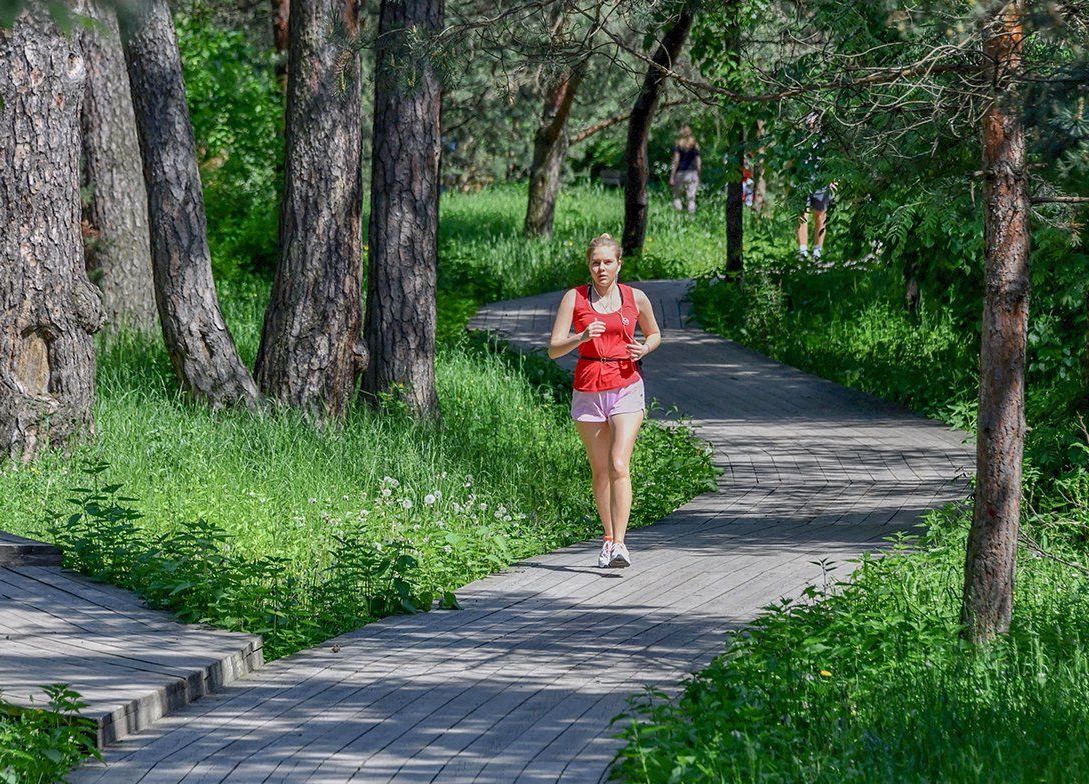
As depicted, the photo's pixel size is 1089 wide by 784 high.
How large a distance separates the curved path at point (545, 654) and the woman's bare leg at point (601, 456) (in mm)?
365

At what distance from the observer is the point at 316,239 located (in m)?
12.6

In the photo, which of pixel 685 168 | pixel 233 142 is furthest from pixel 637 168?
pixel 685 168

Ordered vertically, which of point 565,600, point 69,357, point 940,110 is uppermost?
point 940,110

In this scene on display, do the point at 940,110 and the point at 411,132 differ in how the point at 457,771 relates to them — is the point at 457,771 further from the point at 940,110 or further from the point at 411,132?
the point at 411,132

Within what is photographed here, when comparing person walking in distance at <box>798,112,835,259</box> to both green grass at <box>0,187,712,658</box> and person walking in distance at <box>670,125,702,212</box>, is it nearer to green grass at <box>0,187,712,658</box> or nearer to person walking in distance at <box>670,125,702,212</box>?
green grass at <box>0,187,712,658</box>

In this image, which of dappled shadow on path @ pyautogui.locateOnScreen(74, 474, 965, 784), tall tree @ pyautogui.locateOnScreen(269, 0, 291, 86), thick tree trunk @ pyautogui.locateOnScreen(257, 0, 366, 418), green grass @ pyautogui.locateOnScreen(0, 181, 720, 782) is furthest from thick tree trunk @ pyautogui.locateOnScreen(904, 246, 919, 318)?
tall tree @ pyautogui.locateOnScreen(269, 0, 291, 86)

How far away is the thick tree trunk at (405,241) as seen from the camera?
42.2 ft

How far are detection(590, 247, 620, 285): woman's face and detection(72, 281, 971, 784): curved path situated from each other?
1.71 metres

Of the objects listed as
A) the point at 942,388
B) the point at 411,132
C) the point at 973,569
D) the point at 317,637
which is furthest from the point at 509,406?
the point at 973,569

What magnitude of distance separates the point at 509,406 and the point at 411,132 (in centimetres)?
277

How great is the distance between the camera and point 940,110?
6781mm

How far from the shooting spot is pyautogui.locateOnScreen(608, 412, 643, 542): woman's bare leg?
8.80 metres

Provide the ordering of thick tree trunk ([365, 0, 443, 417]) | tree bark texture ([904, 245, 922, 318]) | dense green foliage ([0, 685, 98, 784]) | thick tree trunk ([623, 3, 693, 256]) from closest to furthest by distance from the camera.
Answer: dense green foliage ([0, 685, 98, 784])
thick tree trunk ([365, 0, 443, 417])
tree bark texture ([904, 245, 922, 318])
thick tree trunk ([623, 3, 693, 256])

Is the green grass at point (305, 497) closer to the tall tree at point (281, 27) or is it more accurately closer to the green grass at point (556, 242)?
the green grass at point (556, 242)
